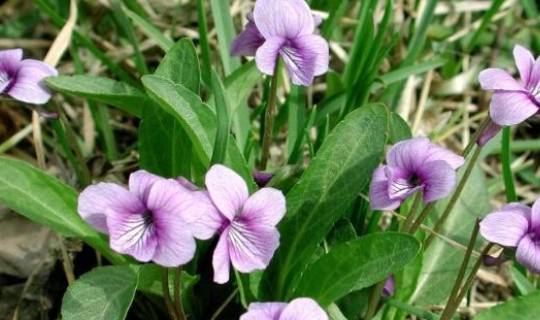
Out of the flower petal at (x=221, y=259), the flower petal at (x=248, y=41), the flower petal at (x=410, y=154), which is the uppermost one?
the flower petal at (x=248, y=41)

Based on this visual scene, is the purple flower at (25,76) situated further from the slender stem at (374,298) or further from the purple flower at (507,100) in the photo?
the purple flower at (507,100)

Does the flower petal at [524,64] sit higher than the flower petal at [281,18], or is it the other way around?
the flower petal at [281,18]

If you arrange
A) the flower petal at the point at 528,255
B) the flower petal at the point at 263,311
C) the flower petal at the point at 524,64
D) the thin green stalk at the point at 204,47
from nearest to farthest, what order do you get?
the flower petal at the point at 263,311
the flower petal at the point at 528,255
the flower petal at the point at 524,64
the thin green stalk at the point at 204,47

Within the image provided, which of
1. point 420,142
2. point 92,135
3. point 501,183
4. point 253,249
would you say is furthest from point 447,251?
point 92,135

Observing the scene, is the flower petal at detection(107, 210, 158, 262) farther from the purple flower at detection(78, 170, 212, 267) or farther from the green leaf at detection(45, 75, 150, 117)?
the green leaf at detection(45, 75, 150, 117)

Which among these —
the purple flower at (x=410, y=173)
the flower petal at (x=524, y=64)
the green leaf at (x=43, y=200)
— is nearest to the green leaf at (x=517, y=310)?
the purple flower at (x=410, y=173)

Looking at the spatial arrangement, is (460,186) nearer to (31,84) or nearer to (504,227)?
(504,227)

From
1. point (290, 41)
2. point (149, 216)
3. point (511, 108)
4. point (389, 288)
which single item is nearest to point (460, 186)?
point (511, 108)

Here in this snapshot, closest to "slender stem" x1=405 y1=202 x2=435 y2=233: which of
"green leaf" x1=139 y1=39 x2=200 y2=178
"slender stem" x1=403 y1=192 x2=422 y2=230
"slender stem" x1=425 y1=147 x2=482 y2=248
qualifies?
"slender stem" x1=403 y1=192 x2=422 y2=230
